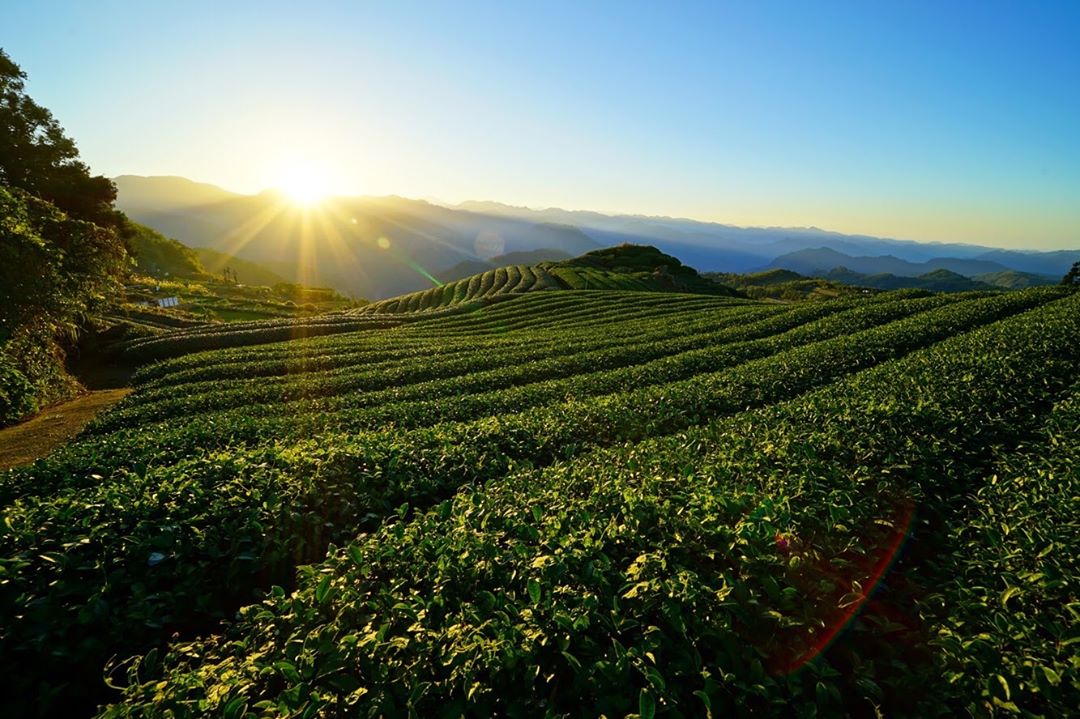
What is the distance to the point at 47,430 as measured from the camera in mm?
20578

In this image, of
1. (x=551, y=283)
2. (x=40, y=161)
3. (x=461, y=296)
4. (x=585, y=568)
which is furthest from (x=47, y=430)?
(x=551, y=283)

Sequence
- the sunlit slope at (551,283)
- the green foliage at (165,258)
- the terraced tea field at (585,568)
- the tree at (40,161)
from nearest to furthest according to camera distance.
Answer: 1. the terraced tea field at (585,568)
2. the tree at (40,161)
3. the sunlit slope at (551,283)
4. the green foliage at (165,258)

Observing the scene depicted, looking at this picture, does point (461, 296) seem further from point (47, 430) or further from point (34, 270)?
point (47, 430)

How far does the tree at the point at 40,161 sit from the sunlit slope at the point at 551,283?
37125mm

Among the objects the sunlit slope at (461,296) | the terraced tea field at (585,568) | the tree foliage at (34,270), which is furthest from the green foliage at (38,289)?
the terraced tea field at (585,568)

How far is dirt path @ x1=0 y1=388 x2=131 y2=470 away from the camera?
58.2ft

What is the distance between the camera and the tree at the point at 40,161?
1569 inches

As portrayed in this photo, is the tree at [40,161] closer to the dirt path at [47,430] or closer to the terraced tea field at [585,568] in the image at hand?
the dirt path at [47,430]

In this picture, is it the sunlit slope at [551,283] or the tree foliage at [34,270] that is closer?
the tree foliage at [34,270]

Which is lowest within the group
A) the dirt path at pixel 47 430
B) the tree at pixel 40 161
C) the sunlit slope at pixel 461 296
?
the dirt path at pixel 47 430

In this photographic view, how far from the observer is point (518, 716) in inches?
140

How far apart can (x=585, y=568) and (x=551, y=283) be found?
94.3 metres

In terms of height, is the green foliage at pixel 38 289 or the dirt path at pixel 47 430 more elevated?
the green foliage at pixel 38 289

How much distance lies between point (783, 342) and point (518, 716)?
83.0ft
